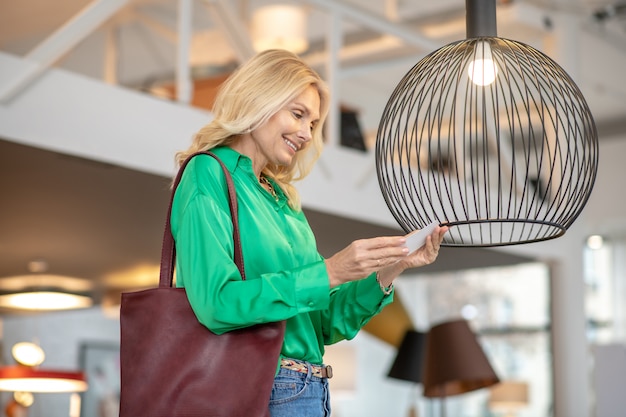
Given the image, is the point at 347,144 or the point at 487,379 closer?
the point at 487,379

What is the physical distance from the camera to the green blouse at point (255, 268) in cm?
127

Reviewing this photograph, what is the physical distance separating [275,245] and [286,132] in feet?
0.58

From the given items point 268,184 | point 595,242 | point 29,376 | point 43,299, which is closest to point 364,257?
point 268,184

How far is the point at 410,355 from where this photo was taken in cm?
620

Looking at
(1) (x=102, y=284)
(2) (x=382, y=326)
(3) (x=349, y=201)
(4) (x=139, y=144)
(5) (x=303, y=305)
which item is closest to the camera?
(5) (x=303, y=305)

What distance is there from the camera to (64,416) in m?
8.93

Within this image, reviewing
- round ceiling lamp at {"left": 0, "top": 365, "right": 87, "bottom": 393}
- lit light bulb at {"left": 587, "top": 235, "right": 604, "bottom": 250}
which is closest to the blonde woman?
round ceiling lamp at {"left": 0, "top": 365, "right": 87, "bottom": 393}

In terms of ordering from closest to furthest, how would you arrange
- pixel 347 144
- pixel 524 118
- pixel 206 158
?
1. pixel 206 158
2. pixel 347 144
3. pixel 524 118

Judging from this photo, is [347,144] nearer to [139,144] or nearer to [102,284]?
[139,144]

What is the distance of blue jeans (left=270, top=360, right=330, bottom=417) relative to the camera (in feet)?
4.51

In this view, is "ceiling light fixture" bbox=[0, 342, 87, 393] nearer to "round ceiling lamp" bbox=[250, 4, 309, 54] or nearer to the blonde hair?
"round ceiling lamp" bbox=[250, 4, 309, 54]

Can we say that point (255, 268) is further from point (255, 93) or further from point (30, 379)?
point (30, 379)

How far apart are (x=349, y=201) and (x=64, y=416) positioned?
17.7 ft

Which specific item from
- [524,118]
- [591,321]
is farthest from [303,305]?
[591,321]
